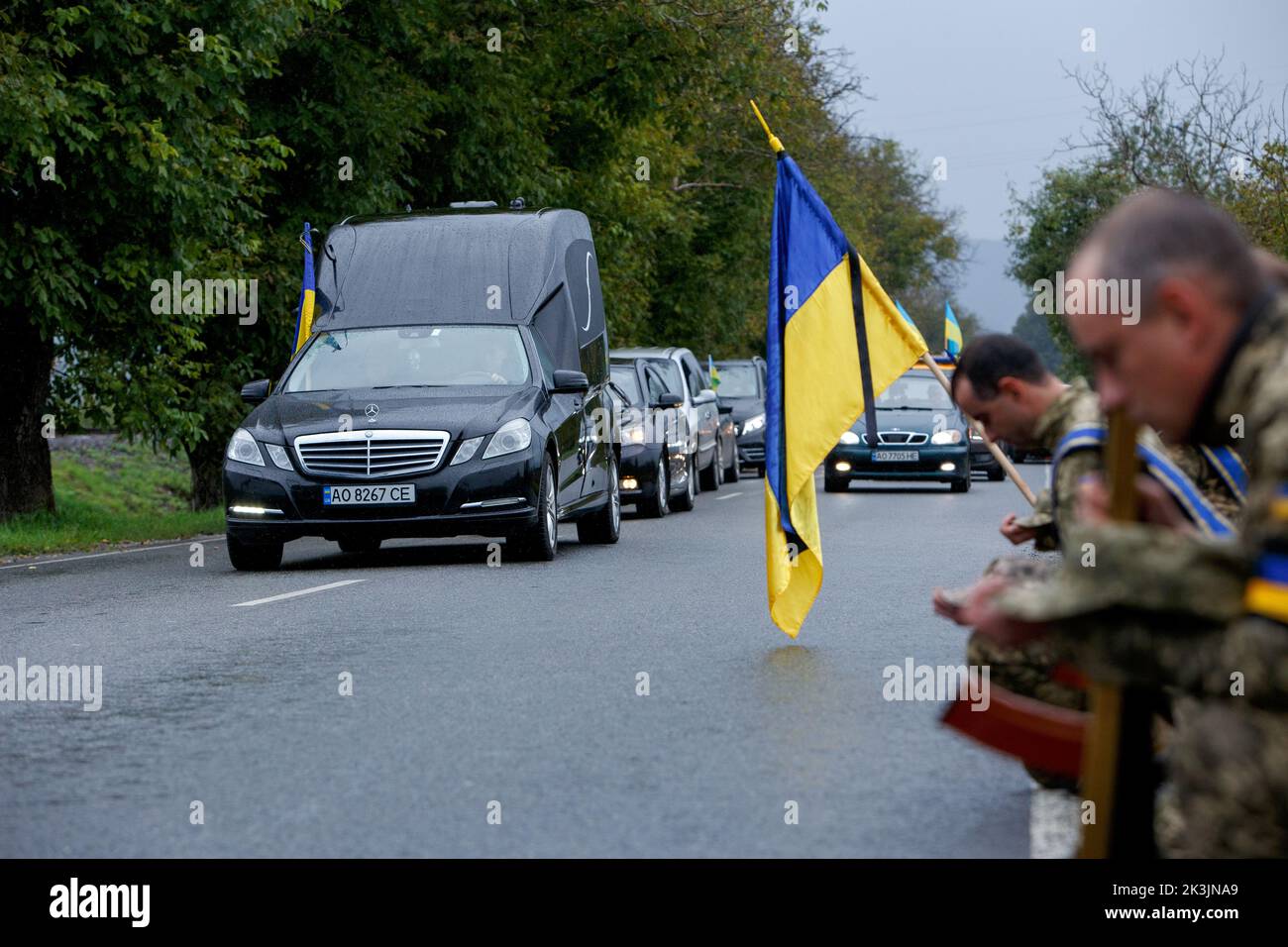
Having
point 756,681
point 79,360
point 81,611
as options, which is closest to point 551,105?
point 79,360

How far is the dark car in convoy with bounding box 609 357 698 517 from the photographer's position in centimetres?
2247

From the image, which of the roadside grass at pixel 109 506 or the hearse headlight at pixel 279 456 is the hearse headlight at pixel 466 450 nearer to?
the hearse headlight at pixel 279 456

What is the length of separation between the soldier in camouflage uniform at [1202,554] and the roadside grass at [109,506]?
1571cm

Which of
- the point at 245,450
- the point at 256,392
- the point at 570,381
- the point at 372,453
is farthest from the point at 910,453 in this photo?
the point at 245,450

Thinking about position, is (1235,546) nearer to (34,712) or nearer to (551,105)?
(34,712)

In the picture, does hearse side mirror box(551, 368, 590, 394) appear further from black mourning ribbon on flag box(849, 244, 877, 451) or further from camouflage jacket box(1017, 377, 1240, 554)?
camouflage jacket box(1017, 377, 1240, 554)

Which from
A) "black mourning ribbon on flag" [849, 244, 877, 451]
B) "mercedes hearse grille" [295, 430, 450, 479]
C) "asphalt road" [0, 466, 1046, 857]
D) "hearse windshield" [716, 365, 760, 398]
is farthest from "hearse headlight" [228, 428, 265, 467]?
"hearse windshield" [716, 365, 760, 398]

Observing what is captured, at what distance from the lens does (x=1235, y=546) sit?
3.10 meters

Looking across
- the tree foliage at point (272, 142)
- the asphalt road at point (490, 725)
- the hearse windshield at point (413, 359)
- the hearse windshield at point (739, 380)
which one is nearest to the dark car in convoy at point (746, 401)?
the hearse windshield at point (739, 380)

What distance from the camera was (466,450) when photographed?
48.8 feet
